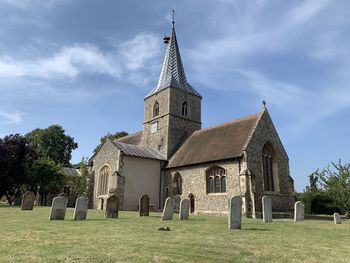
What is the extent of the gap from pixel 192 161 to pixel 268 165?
589 centimetres

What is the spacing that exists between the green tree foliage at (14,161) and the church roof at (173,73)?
1450 cm

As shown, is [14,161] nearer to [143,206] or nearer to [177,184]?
[177,184]

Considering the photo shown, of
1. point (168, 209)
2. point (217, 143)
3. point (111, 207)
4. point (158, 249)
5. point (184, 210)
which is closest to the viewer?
point (158, 249)

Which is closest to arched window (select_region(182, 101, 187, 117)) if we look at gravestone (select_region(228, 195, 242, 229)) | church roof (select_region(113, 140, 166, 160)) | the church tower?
the church tower

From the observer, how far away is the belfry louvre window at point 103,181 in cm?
2750

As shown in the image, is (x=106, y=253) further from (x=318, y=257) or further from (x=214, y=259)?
(x=318, y=257)

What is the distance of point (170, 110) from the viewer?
101ft

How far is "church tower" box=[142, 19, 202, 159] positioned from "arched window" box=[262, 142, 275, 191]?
9371mm

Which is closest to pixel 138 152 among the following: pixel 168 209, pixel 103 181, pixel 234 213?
pixel 103 181

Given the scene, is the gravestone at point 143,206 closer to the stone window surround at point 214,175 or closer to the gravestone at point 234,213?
the stone window surround at point 214,175

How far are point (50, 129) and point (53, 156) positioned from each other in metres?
5.11

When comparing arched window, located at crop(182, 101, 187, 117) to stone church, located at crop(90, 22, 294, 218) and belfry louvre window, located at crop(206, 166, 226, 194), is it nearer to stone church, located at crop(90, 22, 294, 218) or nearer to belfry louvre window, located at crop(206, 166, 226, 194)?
stone church, located at crop(90, 22, 294, 218)

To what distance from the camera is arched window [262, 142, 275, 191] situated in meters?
22.3

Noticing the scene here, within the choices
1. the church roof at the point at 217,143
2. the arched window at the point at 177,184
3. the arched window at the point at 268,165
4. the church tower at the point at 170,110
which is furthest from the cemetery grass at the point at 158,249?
the church tower at the point at 170,110
